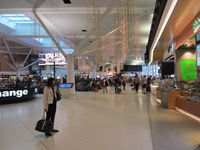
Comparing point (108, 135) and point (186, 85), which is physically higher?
point (186, 85)

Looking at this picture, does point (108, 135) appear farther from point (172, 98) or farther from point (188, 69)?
point (188, 69)

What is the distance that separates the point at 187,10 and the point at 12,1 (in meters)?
9.75

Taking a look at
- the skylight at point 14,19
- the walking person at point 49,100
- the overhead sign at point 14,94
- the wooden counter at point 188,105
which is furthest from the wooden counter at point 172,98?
the skylight at point 14,19

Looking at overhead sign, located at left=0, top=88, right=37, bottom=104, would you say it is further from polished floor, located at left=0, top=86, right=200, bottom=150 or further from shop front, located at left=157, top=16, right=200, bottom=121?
shop front, located at left=157, top=16, right=200, bottom=121

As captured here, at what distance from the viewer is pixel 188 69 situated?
10.6m

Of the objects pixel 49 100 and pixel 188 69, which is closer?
pixel 49 100

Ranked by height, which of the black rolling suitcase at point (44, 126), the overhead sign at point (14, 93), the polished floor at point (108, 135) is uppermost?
the overhead sign at point (14, 93)

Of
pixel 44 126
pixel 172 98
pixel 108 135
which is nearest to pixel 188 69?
pixel 172 98

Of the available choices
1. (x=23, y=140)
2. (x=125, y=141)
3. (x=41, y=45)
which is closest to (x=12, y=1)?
(x=23, y=140)

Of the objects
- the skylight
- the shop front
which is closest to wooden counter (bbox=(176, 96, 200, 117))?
the shop front

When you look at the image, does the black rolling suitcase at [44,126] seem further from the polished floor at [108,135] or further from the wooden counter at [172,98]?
the wooden counter at [172,98]

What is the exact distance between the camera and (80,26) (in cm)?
1554

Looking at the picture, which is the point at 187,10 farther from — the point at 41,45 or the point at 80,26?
the point at 41,45

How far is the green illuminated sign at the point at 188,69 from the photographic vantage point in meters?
10.4
